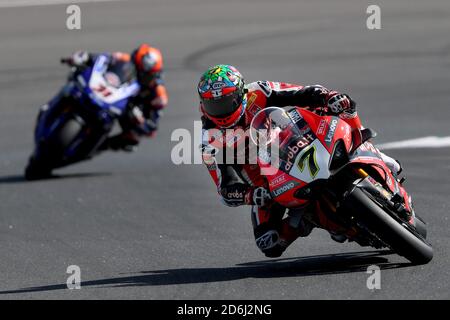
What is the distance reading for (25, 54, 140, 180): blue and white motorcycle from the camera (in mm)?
13945

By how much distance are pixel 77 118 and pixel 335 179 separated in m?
6.83

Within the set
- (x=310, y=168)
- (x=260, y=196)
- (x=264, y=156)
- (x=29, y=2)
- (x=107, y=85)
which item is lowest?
(x=260, y=196)

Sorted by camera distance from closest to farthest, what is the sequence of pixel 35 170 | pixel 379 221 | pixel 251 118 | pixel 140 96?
pixel 379 221 → pixel 251 118 → pixel 35 170 → pixel 140 96

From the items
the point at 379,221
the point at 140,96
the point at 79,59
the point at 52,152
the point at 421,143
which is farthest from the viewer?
the point at 140,96

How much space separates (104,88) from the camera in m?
14.1

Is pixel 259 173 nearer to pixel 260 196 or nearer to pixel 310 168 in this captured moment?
pixel 260 196

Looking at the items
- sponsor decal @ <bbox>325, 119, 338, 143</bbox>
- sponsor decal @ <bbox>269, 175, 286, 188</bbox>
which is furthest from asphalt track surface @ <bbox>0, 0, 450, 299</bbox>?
sponsor decal @ <bbox>325, 119, 338, 143</bbox>

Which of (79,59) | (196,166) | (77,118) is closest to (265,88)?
(196,166)

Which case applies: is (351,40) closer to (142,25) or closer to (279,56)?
(279,56)

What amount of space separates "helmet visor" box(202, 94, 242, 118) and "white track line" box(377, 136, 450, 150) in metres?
5.46

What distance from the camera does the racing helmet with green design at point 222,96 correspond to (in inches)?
307

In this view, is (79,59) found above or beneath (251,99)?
above

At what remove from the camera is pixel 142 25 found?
21188 millimetres

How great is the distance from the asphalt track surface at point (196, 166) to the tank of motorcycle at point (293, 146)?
2.33 feet
